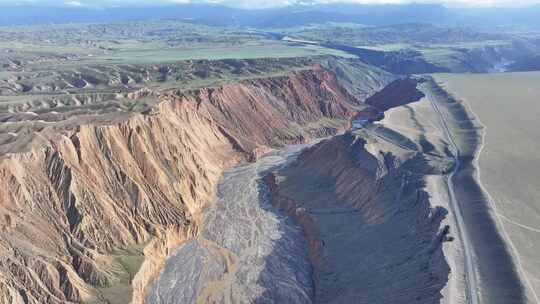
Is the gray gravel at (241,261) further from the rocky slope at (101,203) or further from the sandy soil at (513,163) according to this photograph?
the sandy soil at (513,163)

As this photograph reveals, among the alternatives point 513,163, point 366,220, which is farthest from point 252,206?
point 513,163

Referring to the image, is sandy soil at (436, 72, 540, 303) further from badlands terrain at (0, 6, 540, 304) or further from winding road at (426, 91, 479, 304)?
winding road at (426, 91, 479, 304)

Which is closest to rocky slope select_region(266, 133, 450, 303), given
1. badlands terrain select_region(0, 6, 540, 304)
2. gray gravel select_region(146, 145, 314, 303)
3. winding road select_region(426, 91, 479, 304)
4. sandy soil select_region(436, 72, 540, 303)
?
badlands terrain select_region(0, 6, 540, 304)

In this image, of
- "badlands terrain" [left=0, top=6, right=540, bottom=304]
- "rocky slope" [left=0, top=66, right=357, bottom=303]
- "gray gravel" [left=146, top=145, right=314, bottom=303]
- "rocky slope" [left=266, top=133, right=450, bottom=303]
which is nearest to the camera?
"rocky slope" [left=266, top=133, right=450, bottom=303]

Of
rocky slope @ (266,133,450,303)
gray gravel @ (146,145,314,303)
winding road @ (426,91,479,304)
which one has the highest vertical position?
winding road @ (426,91,479,304)

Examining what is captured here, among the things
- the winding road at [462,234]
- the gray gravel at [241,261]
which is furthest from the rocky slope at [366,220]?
the gray gravel at [241,261]

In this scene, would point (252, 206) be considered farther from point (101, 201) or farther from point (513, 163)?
point (513, 163)
